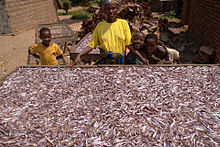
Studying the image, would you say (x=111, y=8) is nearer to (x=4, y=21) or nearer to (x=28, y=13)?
(x=4, y=21)

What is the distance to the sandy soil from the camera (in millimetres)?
7222

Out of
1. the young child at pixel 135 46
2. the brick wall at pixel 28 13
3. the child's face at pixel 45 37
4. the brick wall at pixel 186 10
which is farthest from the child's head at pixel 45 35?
the brick wall at pixel 186 10

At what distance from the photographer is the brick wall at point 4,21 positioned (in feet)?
36.7

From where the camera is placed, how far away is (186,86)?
251 centimetres

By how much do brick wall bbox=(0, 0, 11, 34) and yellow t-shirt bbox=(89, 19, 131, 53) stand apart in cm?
1094

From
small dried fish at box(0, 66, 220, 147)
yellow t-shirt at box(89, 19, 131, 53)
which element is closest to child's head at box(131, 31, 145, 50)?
yellow t-shirt at box(89, 19, 131, 53)

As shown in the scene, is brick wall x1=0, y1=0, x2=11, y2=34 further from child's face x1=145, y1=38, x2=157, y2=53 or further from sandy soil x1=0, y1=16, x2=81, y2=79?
child's face x1=145, y1=38, x2=157, y2=53

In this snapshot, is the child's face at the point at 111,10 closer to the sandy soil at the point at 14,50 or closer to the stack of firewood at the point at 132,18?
the stack of firewood at the point at 132,18

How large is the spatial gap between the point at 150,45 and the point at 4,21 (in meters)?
11.7

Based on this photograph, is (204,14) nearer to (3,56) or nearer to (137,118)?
(137,118)

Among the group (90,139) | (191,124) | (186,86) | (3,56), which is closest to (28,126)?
(90,139)

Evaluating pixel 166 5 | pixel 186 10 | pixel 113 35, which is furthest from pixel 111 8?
pixel 166 5

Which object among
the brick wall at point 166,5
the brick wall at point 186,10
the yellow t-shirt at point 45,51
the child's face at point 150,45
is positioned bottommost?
the yellow t-shirt at point 45,51

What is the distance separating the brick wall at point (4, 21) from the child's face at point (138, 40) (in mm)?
11277
